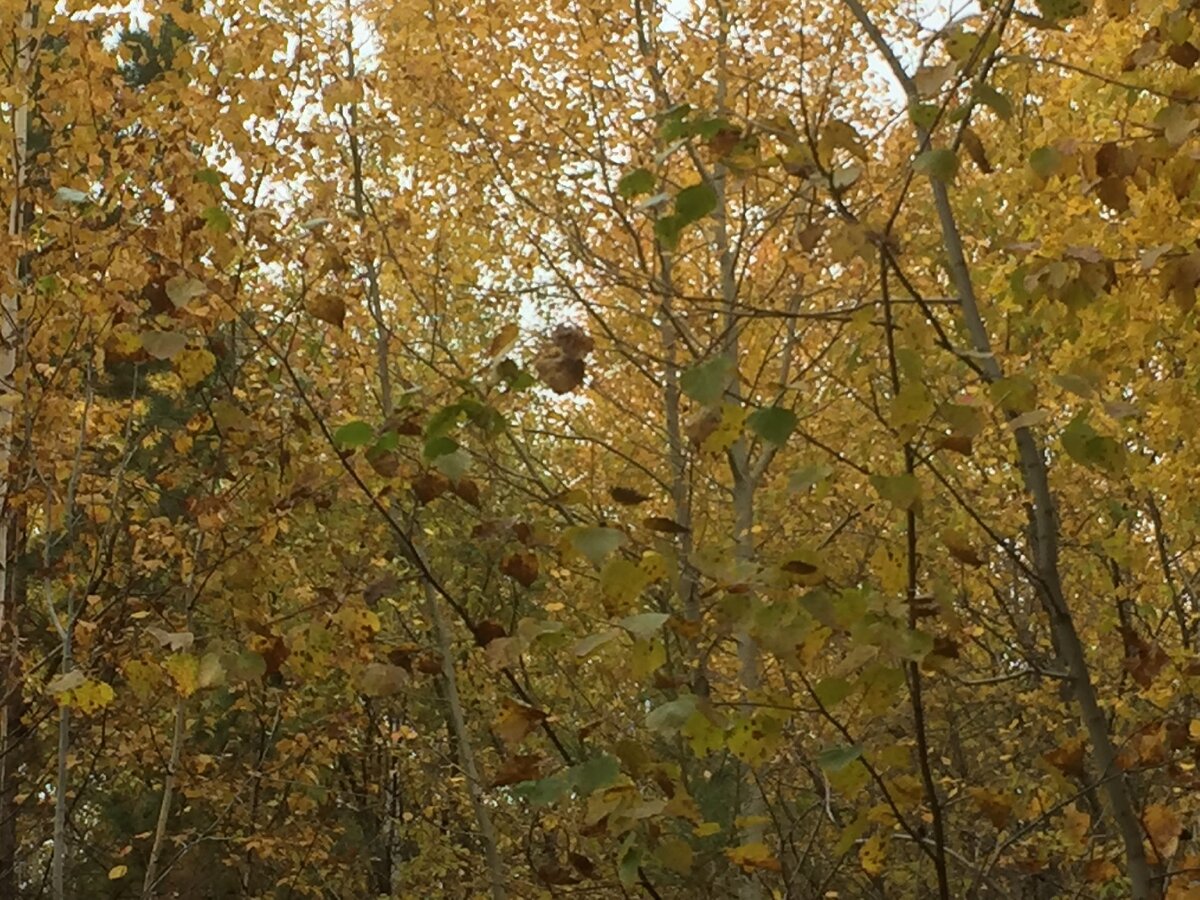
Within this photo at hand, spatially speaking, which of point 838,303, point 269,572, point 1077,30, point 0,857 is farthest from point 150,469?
point 1077,30

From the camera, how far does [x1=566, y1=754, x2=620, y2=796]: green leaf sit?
153 cm

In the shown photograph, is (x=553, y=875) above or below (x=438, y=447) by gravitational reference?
below

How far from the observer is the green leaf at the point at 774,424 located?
5.15 feet

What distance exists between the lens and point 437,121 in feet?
21.7

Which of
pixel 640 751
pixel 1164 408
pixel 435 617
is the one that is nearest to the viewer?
pixel 640 751

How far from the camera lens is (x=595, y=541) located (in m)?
1.60

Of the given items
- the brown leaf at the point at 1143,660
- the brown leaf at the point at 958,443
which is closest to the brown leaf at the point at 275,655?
the brown leaf at the point at 958,443

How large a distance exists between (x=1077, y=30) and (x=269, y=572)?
454 centimetres

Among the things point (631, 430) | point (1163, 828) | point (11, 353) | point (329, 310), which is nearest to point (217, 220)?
point (329, 310)

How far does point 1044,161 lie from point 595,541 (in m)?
0.96

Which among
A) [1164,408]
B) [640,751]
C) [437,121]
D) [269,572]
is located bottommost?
[640,751]

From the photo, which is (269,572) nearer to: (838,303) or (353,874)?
(838,303)

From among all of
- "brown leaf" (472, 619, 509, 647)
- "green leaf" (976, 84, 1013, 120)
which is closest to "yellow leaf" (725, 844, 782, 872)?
"brown leaf" (472, 619, 509, 647)

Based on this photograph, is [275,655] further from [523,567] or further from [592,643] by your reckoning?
[592,643]
